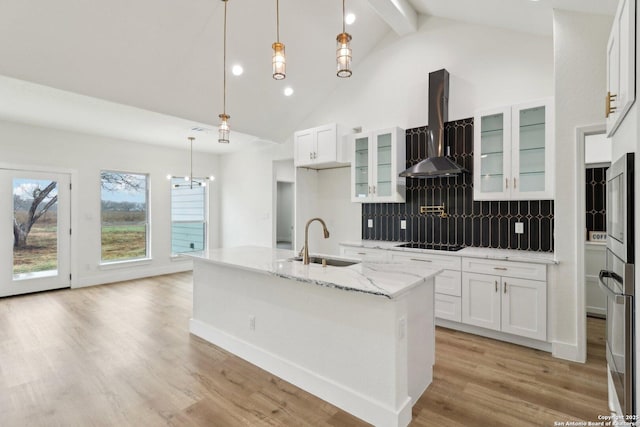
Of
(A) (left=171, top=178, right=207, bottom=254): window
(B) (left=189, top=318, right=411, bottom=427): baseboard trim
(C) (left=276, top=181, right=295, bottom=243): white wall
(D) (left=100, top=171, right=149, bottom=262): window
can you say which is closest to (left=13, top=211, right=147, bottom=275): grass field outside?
(D) (left=100, top=171, right=149, bottom=262): window

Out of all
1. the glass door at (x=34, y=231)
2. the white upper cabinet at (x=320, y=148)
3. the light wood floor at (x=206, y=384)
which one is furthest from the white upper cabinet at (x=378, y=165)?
the glass door at (x=34, y=231)

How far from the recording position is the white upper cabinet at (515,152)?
316cm

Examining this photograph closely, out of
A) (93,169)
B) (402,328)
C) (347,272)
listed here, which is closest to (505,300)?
(402,328)

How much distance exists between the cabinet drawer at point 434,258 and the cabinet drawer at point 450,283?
67 mm

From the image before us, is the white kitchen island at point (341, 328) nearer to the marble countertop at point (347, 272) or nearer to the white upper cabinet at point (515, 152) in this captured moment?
the marble countertop at point (347, 272)

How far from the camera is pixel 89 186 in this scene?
5.68 meters

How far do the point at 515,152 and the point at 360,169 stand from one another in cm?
193

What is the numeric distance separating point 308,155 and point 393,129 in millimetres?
1389

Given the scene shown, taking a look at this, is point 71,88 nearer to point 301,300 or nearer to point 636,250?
point 301,300

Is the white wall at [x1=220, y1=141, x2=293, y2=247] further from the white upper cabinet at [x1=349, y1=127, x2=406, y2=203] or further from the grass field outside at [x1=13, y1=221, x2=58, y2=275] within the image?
the grass field outside at [x1=13, y1=221, x2=58, y2=275]

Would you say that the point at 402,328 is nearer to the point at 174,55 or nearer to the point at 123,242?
the point at 174,55

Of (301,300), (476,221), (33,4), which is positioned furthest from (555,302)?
(33,4)

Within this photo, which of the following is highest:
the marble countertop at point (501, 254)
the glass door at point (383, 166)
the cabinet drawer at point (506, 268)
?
the glass door at point (383, 166)

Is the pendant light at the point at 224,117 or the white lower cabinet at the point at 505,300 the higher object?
the pendant light at the point at 224,117
